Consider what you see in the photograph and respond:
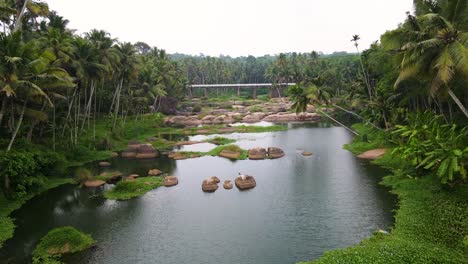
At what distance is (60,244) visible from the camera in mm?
22625

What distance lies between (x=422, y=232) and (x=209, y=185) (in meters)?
19.2

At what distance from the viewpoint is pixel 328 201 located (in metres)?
30.7

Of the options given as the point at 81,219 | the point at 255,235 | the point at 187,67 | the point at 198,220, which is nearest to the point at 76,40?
the point at 81,219

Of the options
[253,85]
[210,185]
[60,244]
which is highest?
[253,85]

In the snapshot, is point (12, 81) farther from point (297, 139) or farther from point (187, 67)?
point (187, 67)

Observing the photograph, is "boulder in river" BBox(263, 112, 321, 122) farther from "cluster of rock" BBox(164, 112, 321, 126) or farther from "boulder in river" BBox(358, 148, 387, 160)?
"boulder in river" BBox(358, 148, 387, 160)

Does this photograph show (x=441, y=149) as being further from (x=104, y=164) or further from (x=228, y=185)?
(x=104, y=164)

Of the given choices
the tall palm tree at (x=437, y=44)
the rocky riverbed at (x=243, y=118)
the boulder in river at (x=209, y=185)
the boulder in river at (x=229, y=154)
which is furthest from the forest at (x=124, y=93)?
the boulder in river at (x=229, y=154)

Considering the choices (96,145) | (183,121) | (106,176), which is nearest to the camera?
(106,176)

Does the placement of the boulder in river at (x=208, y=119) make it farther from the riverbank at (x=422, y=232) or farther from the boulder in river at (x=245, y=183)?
the riverbank at (x=422, y=232)

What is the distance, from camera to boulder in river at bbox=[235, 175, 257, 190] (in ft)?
117

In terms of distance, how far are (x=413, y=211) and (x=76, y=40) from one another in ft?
132

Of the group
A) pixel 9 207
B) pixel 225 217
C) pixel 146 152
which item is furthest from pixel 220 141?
pixel 9 207

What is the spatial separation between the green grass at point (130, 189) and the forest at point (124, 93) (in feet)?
21.1
